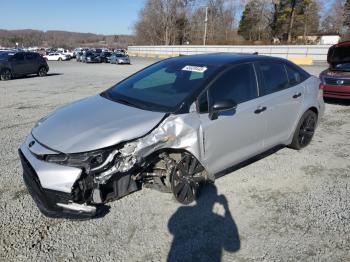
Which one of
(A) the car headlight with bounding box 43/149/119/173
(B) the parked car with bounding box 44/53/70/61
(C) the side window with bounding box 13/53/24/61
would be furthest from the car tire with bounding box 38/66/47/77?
(B) the parked car with bounding box 44/53/70/61

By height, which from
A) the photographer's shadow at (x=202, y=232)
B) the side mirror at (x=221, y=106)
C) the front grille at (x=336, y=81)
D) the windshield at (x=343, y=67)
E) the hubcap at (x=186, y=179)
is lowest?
the photographer's shadow at (x=202, y=232)

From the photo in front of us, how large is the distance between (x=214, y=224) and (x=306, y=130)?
2.91m

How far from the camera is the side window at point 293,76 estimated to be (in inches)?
192

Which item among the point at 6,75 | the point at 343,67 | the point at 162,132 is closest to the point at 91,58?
the point at 6,75

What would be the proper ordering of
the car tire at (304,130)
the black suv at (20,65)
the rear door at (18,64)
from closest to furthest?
the car tire at (304,130) → the black suv at (20,65) → the rear door at (18,64)

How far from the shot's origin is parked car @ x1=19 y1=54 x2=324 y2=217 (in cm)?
296

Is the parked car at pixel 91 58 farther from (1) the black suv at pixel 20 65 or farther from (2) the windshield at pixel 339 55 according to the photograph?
(2) the windshield at pixel 339 55

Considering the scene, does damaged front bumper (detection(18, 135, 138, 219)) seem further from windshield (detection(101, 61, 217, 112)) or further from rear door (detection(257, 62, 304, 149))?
rear door (detection(257, 62, 304, 149))

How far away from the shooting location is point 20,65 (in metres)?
18.5

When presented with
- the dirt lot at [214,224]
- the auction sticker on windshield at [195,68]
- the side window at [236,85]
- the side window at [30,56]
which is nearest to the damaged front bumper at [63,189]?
the dirt lot at [214,224]

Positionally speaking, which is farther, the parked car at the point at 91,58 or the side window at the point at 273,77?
the parked car at the point at 91,58

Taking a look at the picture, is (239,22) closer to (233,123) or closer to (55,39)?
(233,123)

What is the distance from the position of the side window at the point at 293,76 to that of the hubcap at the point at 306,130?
2.23 ft

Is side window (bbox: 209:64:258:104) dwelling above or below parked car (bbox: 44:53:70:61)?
above
